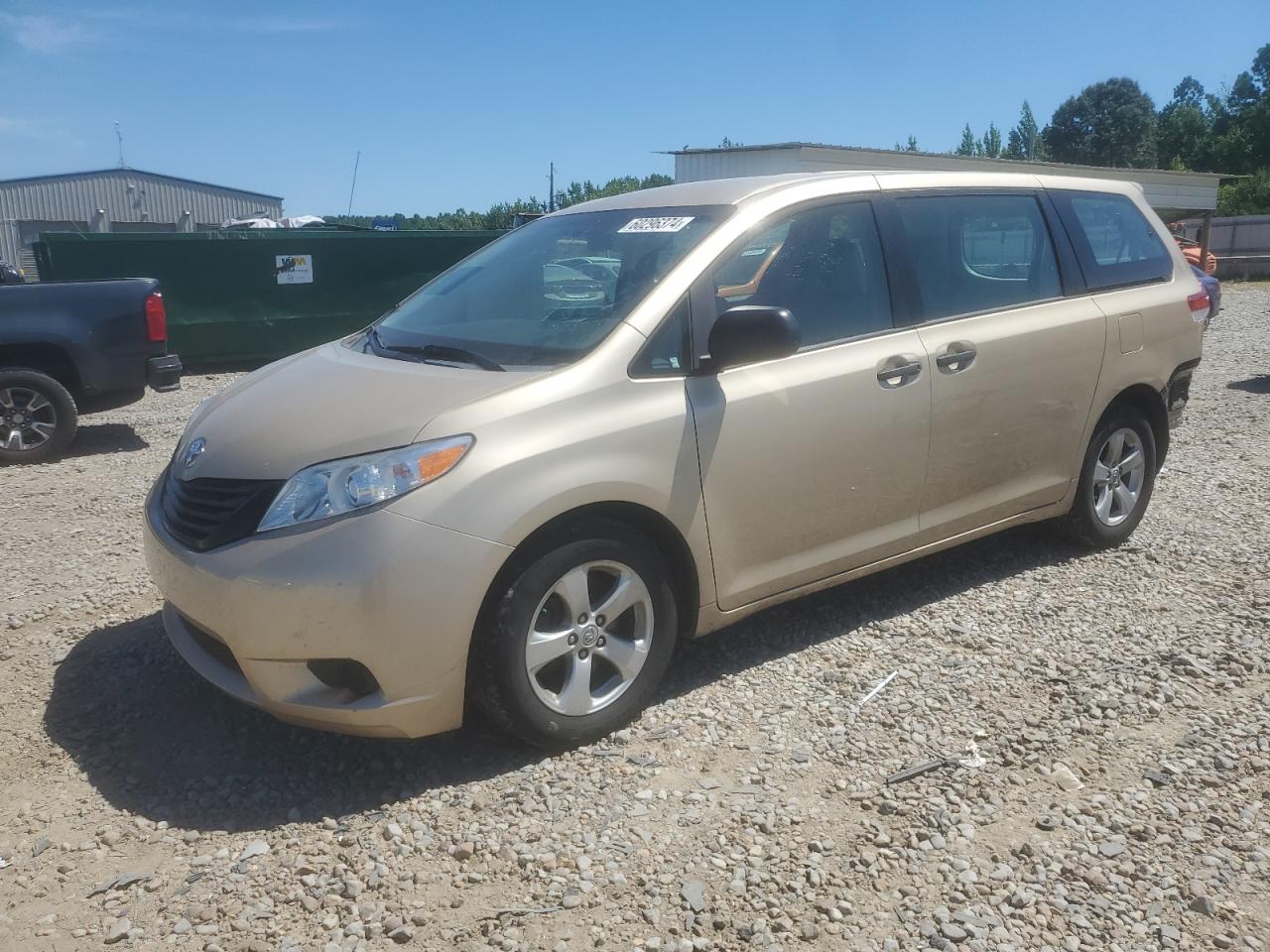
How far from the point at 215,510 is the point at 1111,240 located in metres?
4.29

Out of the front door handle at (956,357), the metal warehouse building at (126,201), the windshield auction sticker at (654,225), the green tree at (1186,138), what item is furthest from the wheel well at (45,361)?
the green tree at (1186,138)

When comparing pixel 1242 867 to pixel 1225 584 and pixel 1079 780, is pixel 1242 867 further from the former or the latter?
pixel 1225 584

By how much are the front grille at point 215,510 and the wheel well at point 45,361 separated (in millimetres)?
5719

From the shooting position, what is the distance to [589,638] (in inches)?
138

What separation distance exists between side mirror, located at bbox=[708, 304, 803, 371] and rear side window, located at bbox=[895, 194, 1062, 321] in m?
1.01

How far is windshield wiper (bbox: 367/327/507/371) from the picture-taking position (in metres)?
3.70

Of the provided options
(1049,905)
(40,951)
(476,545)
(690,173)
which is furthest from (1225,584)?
(690,173)

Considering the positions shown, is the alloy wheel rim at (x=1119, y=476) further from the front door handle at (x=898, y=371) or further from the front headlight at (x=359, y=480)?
the front headlight at (x=359, y=480)

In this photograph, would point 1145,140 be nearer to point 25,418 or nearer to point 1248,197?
point 1248,197

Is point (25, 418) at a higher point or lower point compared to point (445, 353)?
lower

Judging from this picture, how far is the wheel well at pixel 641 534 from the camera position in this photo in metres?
3.29

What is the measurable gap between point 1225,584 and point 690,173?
24184mm

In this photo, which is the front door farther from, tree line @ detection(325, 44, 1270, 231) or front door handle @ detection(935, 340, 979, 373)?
tree line @ detection(325, 44, 1270, 231)

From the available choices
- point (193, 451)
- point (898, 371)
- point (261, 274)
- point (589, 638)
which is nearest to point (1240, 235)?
point (261, 274)
